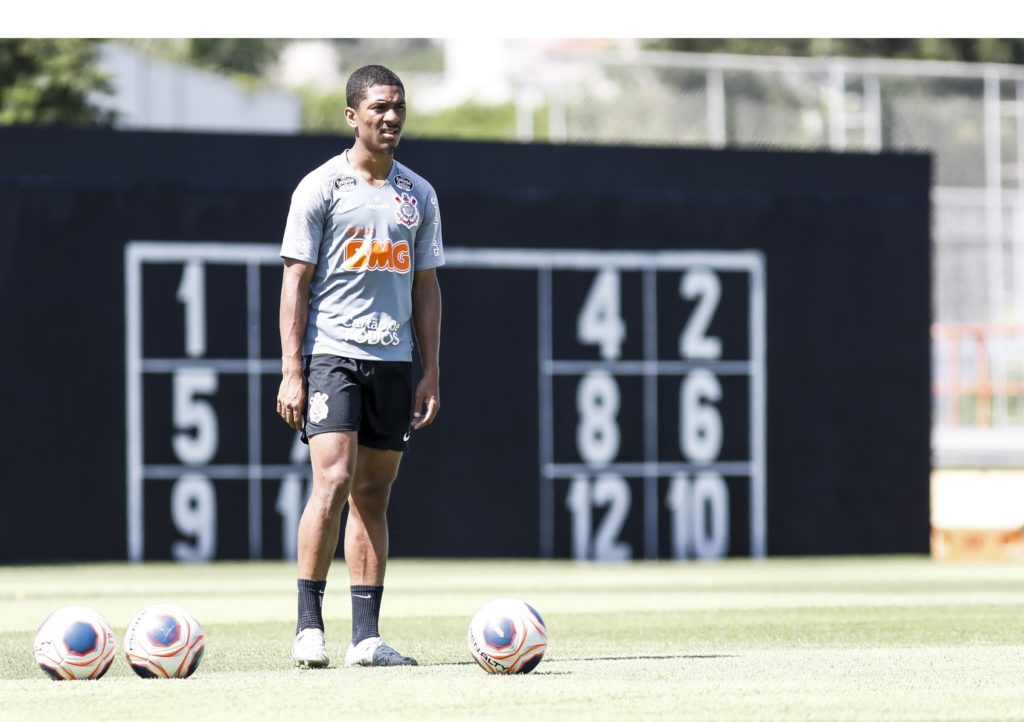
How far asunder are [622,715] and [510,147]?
8.73 m

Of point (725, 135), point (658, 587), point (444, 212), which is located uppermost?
point (725, 135)

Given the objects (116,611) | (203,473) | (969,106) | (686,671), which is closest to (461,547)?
(203,473)

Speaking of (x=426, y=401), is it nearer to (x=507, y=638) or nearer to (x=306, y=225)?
(x=306, y=225)

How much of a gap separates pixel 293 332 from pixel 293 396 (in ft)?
0.75

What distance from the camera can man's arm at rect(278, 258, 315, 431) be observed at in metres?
6.80

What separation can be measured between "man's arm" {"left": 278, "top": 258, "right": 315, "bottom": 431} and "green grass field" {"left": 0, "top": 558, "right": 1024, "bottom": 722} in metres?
0.94

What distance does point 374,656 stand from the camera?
678 cm

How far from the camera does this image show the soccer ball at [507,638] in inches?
249

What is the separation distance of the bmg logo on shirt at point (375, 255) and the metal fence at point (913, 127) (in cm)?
1442

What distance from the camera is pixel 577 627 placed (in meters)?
8.82

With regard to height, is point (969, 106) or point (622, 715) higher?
point (969, 106)

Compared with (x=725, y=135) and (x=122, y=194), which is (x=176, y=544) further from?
(x=725, y=135)

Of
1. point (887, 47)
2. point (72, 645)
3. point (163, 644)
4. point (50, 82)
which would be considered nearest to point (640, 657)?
point (163, 644)

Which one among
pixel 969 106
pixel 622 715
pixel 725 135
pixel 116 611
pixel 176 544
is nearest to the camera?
pixel 622 715
